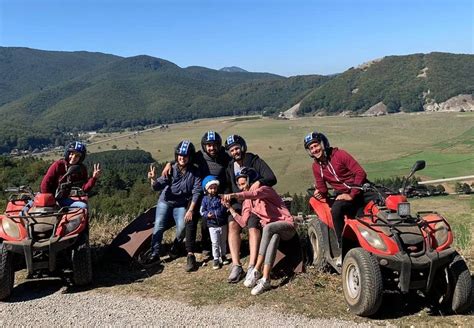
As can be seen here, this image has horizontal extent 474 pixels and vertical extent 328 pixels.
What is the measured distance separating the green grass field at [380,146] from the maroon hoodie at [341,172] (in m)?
40.6

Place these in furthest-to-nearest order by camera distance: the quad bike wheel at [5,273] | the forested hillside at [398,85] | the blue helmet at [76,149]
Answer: the forested hillside at [398,85]
the blue helmet at [76,149]
the quad bike wheel at [5,273]

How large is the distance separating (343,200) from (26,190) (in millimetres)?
4355

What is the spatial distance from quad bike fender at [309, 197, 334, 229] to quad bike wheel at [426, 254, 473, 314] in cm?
156

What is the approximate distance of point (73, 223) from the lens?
6285 mm

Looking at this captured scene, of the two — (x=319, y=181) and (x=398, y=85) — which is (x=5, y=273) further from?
(x=398, y=85)

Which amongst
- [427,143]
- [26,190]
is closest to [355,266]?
[26,190]

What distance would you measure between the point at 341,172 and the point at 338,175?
0.06 meters

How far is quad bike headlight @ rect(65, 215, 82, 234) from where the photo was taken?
6.22 m

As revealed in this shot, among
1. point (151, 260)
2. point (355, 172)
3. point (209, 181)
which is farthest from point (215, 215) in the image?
point (355, 172)

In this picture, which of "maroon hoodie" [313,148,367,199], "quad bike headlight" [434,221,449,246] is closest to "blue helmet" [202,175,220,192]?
"maroon hoodie" [313,148,367,199]

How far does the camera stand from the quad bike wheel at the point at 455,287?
484 centimetres

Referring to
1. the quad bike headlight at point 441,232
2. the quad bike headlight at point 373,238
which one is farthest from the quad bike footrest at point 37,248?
the quad bike headlight at point 441,232

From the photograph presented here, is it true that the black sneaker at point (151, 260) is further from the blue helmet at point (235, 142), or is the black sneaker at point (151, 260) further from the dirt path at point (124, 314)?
the blue helmet at point (235, 142)

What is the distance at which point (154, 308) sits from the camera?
5551 mm
